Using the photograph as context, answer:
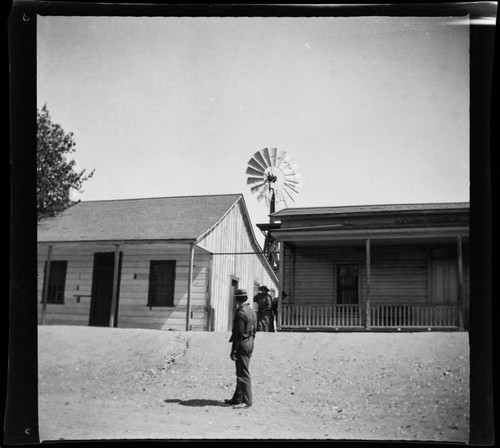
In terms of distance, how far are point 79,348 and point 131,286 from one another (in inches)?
207

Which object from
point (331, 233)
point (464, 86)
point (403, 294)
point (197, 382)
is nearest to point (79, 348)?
point (197, 382)

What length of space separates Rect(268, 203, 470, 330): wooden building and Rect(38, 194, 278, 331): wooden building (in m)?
2.09

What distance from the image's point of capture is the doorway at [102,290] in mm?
15639

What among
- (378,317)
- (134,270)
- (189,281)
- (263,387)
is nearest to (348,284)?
(378,317)

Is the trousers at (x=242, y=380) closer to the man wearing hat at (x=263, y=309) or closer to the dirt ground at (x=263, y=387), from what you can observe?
the dirt ground at (x=263, y=387)

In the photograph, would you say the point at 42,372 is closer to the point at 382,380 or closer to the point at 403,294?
the point at 382,380

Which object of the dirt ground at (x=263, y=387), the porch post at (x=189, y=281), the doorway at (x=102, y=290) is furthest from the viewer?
the doorway at (x=102, y=290)

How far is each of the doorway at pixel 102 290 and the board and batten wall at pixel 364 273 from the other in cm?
560

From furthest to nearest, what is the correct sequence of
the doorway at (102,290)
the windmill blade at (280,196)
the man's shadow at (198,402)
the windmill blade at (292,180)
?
1. the windmill blade at (280,196)
2. the windmill blade at (292,180)
3. the doorway at (102,290)
4. the man's shadow at (198,402)

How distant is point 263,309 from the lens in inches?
568

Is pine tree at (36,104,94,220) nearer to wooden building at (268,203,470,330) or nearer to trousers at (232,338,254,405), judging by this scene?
trousers at (232,338,254,405)

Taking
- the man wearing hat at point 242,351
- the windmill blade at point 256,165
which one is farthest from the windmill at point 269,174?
the man wearing hat at point 242,351

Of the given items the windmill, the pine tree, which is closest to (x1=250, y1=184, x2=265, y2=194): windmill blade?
the windmill

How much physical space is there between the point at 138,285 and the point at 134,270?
48cm
